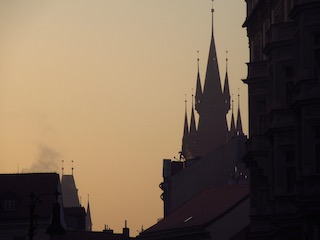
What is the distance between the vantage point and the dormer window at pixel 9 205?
12900 centimetres

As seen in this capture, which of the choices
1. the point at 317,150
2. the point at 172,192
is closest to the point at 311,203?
the point at 317,150

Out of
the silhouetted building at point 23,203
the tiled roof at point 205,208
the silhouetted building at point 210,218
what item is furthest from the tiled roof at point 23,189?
the tiled roof at point 205,208

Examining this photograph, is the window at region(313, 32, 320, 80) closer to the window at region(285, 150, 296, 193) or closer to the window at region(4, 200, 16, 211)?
the window at region(285, 150, 296, 193)

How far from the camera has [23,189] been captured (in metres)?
133

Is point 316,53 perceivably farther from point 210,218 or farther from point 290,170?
point 210,218

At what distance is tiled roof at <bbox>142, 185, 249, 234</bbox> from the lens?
120m

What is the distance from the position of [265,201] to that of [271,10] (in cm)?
869

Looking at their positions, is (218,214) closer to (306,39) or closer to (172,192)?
(172,192)

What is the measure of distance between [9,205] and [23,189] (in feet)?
12.4

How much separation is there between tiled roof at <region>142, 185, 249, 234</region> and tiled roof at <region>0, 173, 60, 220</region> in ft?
30.1

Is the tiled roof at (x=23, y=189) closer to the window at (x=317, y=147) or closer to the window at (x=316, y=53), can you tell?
the window at (x=317, y=147)

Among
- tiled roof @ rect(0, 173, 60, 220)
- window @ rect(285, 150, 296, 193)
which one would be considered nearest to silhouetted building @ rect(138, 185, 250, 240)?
tiled roof @ rect(0, 173, 60, 220)

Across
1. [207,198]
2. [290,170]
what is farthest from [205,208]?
[290,170]

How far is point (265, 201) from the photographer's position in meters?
72.2
